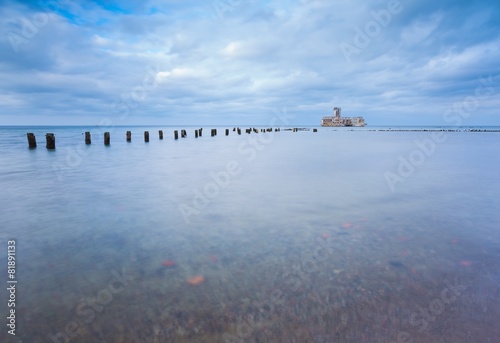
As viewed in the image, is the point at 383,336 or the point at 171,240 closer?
the point at 383,336

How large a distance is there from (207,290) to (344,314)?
1.57m

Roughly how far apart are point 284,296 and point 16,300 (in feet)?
10.00

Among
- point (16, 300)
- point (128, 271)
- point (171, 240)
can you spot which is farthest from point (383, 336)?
point (16, 300)

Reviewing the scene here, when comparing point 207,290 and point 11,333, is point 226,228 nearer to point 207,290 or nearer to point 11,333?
point 207,290

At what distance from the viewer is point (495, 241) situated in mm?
4914

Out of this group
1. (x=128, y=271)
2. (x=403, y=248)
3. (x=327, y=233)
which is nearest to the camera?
(x=128, y=271)

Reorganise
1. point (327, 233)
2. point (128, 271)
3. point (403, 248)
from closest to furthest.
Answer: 1. point (128, 271)
2. point (403, 248)
3. point (327, 233)

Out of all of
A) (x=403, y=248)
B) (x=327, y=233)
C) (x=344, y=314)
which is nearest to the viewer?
(x=344, y=314)

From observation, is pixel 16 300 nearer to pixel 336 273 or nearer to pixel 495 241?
pixel 336 273

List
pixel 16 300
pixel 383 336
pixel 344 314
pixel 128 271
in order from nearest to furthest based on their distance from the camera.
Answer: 1. pixel 383 336
2. pixel 344 314
3. pixel 16 300
4. pixel 128 271

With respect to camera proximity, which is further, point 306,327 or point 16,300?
point 16,300

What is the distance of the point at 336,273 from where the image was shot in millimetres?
3793

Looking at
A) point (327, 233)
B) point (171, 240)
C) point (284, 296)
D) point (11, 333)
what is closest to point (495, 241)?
point (327, 233)

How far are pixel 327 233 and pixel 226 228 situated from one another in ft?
6.34
